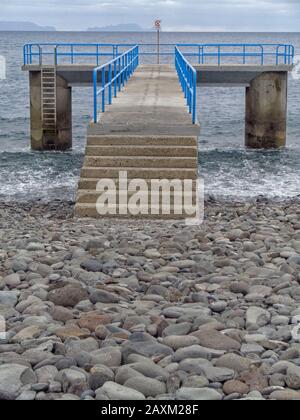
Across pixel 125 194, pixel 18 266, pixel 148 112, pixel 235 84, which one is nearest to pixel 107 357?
pixel 18 266

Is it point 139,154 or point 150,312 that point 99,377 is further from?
point 139,154

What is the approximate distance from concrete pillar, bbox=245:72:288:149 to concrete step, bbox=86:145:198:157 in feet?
44.3

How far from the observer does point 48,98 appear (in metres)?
23.8

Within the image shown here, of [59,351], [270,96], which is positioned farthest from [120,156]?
[270,96]

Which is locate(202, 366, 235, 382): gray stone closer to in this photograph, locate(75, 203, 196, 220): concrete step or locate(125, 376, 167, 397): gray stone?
locate(125, 376, 167, 397): gray stone

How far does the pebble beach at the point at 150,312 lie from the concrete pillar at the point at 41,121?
1467cm

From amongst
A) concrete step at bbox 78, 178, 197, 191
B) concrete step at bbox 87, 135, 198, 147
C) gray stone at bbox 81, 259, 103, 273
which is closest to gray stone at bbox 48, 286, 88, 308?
gray stone at bbox 81, 259, 103, 273

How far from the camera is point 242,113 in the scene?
39031 millimetres

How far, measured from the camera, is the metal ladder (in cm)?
2344

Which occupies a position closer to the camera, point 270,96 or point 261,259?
point 261,259

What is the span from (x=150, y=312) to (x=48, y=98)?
731 inches
